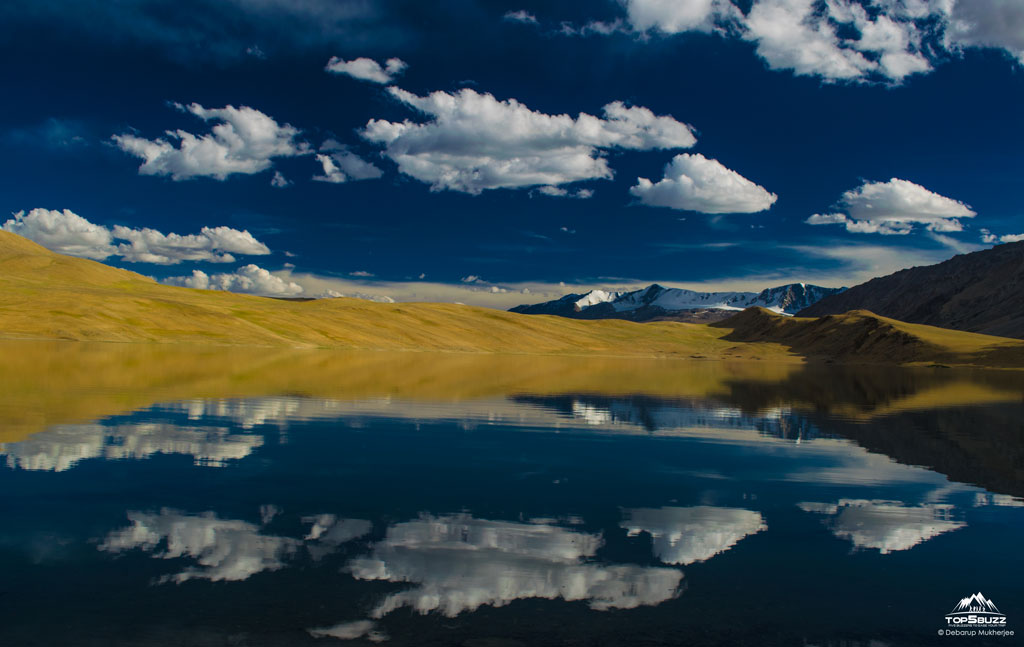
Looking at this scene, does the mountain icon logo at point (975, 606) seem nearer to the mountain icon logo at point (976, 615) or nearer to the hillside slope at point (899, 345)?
the mountain icon logo at point (976, 615)

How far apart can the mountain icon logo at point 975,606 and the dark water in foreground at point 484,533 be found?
0.14m

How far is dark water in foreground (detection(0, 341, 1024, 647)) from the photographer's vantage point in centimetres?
848

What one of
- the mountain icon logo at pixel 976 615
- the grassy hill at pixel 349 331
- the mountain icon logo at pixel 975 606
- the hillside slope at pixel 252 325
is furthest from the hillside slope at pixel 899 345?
the mountain icon logo at pixel 976 615

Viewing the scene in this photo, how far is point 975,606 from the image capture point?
9547mm

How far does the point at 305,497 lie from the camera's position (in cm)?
1416

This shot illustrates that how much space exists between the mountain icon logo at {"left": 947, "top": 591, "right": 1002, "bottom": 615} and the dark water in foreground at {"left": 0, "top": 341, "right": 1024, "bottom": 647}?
14 centimetres

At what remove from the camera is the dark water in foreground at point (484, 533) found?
8.48m

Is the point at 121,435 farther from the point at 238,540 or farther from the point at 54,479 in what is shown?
the point at 238,540

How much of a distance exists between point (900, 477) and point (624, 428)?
10.5 m

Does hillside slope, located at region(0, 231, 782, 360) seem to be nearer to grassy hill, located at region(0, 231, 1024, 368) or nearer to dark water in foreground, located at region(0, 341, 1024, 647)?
grassy hill, located at region(0, 231, 1024, 368)

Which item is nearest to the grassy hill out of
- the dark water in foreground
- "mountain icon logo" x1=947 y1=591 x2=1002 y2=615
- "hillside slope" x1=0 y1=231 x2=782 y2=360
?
"hillside slope" x1=0 y1=231 x2=782 y2=360

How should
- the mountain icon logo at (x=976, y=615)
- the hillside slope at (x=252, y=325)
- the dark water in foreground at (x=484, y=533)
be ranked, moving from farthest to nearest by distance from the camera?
the hillside slope at (x=252, y=325)
the mountain icon logo at (x=976, y=615)
the dark water in foreground at (x=484, y=533)

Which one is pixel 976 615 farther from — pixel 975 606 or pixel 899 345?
pixel 899 345

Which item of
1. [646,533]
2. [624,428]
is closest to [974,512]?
[646,533]
